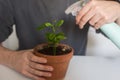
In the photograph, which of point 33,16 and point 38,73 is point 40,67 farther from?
point 33,16

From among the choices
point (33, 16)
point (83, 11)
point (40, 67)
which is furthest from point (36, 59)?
point (33, 16)

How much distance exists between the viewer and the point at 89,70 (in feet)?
3.10

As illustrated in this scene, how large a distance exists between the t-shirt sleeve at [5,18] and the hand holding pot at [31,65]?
0.27m

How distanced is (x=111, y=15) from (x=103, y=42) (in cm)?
67

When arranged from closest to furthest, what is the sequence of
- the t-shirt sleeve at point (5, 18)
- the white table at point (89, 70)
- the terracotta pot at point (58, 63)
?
the terracotta pot at point (58, 63), the white table at point (89, 70), the t-shirt sleeve at point (5, 18)

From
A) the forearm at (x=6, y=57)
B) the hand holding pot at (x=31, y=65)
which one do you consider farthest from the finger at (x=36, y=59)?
the forearm at (x=6, y=57)

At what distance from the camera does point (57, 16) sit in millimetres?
1215

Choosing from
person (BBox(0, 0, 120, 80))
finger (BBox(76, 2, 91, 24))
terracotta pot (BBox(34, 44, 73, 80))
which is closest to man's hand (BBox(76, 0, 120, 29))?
finger (BBox(76, 2, 91, 24))

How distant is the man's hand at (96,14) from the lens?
847mm

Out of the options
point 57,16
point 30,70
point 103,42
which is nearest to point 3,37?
point 57,16

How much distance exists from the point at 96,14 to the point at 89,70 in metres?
0.22

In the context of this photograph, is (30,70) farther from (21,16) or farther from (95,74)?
(21,16)

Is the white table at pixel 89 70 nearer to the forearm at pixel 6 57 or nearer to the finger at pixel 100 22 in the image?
the forearm at pixel 6 57

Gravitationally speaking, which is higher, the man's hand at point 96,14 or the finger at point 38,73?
the man's hand at point 96,14
